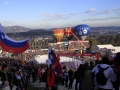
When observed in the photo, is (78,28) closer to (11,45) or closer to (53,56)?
(11,45)

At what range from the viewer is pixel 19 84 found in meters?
9.28

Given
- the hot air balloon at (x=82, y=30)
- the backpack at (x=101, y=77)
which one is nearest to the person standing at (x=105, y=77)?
the backpack at (x=101, y=77)

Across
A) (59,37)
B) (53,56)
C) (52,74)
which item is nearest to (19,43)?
(53,56)

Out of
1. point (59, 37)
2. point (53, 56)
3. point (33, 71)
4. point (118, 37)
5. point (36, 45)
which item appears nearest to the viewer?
point (53, 56)

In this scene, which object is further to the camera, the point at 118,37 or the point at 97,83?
the point at 118,37

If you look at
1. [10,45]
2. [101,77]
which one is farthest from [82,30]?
[101,77]

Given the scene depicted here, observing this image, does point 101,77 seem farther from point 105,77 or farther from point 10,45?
point 10,45

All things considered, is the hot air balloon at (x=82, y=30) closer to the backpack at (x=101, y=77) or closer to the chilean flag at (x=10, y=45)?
the chilean flag at (x=10, y=45)

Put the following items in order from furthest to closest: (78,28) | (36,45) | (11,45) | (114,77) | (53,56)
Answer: (36,45)
(78,28)
(11,45)
(53,56)
(114,77)

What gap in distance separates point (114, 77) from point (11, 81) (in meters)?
4.91

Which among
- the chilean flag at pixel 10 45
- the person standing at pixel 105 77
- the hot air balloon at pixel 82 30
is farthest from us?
→ the hot air balloon at pixel 82 30

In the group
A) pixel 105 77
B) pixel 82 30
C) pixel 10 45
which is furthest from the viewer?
pixel 82 30

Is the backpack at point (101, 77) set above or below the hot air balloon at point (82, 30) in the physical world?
above

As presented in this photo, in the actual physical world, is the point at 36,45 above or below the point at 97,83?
below
